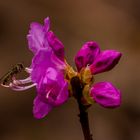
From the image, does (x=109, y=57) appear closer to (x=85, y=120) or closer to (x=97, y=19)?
(x=85, y=120)

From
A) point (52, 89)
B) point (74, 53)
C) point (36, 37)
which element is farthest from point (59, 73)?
point (74, 53)

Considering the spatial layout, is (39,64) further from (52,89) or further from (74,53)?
(74,53)

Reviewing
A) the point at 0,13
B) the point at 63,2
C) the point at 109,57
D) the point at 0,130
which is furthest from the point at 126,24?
the point at 109,57

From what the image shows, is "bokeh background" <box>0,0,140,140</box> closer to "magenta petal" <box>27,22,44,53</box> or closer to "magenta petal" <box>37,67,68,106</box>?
"magenta petal" <box>27,22,44,53</box>

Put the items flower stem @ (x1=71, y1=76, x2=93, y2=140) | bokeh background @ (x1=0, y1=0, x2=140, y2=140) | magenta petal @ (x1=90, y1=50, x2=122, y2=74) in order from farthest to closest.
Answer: bokeh background @ (x1=0, y1=0, x2=140, y2=140) → magenta petal @ (x1=90, y1=50, x2=122, y2=74) → flower stem @ (x1=71, y1=76, x2=93, y2=140)

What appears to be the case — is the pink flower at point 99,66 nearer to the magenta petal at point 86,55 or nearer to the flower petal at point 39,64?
the magenta petal at point 86,55

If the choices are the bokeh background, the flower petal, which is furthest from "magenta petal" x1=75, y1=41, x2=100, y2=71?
the bokeh background
